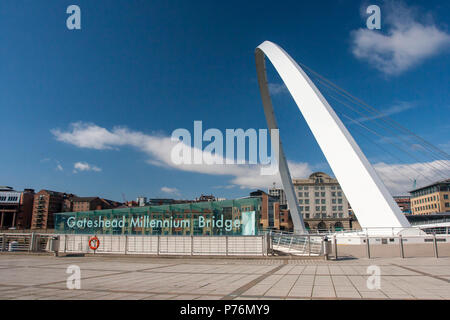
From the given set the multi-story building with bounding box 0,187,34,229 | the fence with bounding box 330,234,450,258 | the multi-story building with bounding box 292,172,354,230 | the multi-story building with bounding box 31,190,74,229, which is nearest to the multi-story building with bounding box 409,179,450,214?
the multi-story building with bounding box 292,172,354,230

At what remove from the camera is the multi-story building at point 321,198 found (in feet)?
341

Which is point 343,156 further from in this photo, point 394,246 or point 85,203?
point 85,203

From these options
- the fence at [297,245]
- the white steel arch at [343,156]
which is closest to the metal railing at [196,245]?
the fence at [297,245]

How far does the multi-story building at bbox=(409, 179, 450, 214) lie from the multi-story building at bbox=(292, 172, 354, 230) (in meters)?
21.8

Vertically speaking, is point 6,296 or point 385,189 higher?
point 385,189

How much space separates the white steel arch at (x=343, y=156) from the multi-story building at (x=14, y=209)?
11450 centimetres

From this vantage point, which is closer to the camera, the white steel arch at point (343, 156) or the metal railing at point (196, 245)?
the metal railing at point (196, 245)

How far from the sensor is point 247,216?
19.2 meters

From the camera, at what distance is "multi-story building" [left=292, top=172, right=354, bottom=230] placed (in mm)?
103875

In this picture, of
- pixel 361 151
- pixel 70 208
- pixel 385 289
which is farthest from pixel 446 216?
pixel 70 208

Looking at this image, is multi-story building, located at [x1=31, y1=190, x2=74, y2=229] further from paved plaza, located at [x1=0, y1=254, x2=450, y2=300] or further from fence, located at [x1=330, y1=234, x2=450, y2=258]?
paved plaza, located at [x1=0, y1=254, x2=450, y2=300]

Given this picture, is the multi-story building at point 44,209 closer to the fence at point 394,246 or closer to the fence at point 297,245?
the fence at point 297,245

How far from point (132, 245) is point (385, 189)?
17.8 metres
